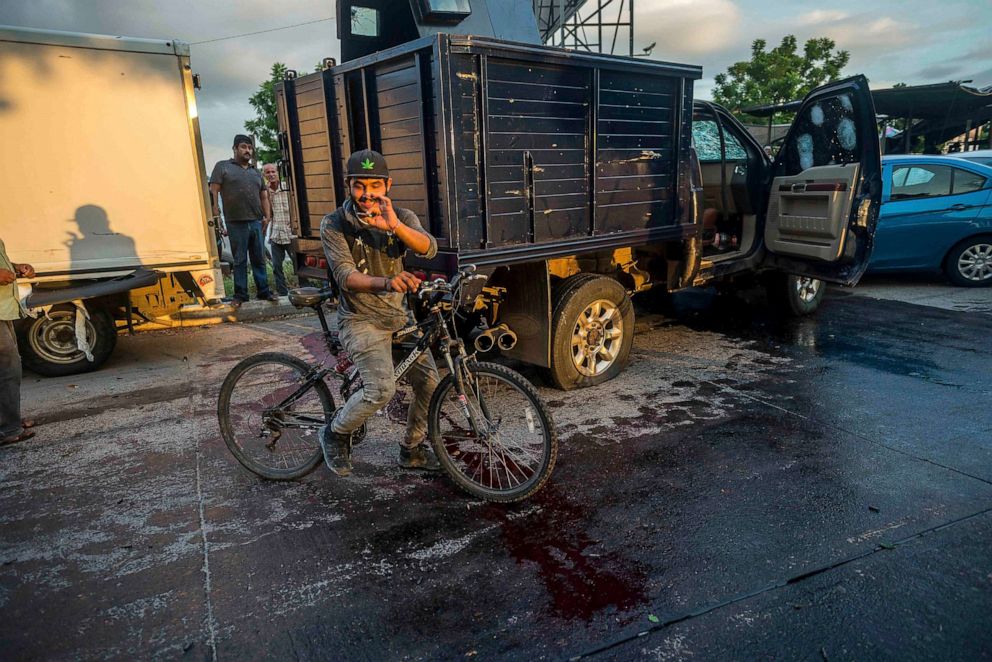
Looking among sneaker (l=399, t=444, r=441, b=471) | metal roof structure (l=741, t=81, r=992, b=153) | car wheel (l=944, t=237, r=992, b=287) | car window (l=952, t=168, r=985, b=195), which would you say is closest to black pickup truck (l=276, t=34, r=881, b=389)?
sneaker (l=399, t=444, r=441, b=471)

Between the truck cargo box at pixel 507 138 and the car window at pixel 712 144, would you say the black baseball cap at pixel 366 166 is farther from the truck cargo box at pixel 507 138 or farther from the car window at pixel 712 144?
the car window at pixel 712 144

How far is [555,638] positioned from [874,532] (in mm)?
1640

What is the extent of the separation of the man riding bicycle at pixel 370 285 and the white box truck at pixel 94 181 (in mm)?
3678

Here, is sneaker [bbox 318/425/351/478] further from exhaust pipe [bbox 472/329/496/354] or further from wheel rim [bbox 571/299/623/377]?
wheel rim [bbox 571/299/623/377]

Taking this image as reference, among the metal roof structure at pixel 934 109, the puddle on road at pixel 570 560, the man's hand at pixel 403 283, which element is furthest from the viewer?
the metal roof structure at pixel 934 109

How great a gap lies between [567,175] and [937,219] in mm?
6346

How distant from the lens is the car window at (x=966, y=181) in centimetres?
808

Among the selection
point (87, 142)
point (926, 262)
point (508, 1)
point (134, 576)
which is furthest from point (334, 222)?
point (926, 262)

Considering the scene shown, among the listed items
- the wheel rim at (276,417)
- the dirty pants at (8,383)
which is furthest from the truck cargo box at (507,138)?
the dirty pants at (8,383)

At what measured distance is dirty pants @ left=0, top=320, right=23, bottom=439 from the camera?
13.9ft

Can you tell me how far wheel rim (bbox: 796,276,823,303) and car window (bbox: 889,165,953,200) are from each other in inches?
90.3

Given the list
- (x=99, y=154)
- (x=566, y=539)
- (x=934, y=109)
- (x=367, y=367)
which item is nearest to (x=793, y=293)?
(x=566, y=539)

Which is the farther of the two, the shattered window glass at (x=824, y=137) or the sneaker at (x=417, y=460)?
the shattered window glass at (x=824, y=137)

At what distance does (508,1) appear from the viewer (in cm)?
571
